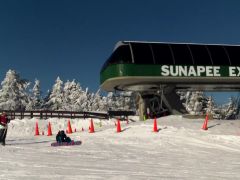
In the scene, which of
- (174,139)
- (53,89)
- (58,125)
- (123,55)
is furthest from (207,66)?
(53,89)

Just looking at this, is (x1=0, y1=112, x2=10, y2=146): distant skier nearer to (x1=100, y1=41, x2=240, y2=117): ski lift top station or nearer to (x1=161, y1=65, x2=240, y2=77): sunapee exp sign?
(x1=100, y1=41, x2=240, y2=117): ski lift top station

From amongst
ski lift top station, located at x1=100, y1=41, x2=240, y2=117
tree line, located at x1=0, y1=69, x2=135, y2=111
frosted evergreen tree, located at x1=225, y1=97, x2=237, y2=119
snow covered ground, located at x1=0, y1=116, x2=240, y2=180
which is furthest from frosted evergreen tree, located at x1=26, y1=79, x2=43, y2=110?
snow covered ground, located at x1=0, y1=116, x2=240, y2=180

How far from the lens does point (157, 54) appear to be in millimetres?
26750

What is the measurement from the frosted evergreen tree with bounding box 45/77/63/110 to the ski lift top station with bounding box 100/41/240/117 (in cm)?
5463

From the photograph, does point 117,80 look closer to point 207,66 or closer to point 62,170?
point 207,66

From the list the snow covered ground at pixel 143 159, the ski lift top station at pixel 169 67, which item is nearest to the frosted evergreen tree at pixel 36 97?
the ski lift top station at pixel 169 67

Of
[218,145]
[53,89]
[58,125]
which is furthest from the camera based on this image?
[53,89]

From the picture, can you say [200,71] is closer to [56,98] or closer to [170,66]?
[170,66]

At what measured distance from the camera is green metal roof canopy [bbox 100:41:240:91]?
26203mm

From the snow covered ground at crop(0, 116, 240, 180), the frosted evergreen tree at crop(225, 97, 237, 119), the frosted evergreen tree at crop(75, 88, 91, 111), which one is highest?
the frosted evergreen tree at crop(75, 88, 91, 111)

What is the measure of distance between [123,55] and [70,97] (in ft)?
208

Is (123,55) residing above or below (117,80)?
above

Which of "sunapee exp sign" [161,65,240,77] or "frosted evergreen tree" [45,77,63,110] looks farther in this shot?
"frosted evergreen tree" [45,77,63,110]

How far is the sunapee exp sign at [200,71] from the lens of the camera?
26703 mm
